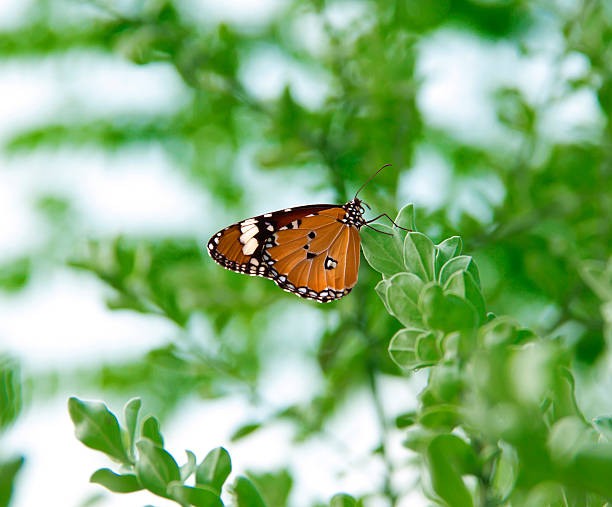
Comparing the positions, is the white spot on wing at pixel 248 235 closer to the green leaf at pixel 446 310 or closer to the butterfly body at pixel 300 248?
the butterfly body at pixel 300 248

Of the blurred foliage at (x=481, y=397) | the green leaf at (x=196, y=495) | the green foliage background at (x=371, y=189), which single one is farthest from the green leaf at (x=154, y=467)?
the green foliage background at (x=371, y=189)

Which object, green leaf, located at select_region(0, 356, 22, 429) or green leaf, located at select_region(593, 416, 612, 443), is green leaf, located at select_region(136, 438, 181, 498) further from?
green leaf, located at select_region(593, 416, 612, 443)

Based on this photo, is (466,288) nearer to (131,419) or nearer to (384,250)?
(384,250)

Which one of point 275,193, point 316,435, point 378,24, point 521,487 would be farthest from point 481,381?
point 275,193

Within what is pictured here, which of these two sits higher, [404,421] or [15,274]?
[404,421]

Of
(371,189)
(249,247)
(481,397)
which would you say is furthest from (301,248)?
(481,397)

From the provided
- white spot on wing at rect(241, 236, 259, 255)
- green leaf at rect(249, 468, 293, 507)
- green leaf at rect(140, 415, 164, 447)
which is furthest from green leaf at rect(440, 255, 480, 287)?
white spot on wing at rect(241, 236, 259, 255)
